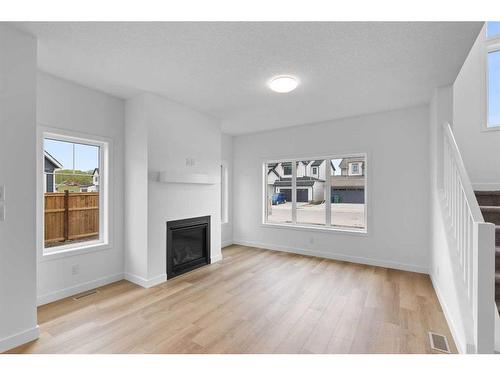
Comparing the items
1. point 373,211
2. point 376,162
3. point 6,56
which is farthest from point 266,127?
point 6,56

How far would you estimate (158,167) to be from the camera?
328cm

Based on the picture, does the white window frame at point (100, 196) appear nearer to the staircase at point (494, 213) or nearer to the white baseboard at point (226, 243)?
the white baseboard at point (226, 243)

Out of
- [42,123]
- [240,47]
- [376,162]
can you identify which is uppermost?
[240,47]

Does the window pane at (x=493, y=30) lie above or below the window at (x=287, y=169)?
above

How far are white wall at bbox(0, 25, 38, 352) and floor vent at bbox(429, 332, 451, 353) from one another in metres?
3.33

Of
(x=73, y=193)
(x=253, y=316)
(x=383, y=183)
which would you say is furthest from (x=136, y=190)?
(x=383, y=183)

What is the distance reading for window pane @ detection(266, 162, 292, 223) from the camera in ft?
16.9

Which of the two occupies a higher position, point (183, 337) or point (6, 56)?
point (6, 56)

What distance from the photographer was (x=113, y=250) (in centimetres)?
331

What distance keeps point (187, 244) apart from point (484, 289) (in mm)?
3408

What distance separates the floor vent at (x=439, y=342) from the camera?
1896 mm

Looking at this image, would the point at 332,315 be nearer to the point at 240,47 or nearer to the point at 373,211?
the point at 373,211

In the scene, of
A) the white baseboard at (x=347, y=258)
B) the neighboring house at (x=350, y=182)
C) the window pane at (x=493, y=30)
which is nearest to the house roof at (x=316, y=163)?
the neighboring house at (x=350, y=182)

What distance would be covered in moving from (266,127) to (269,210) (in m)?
1.82
